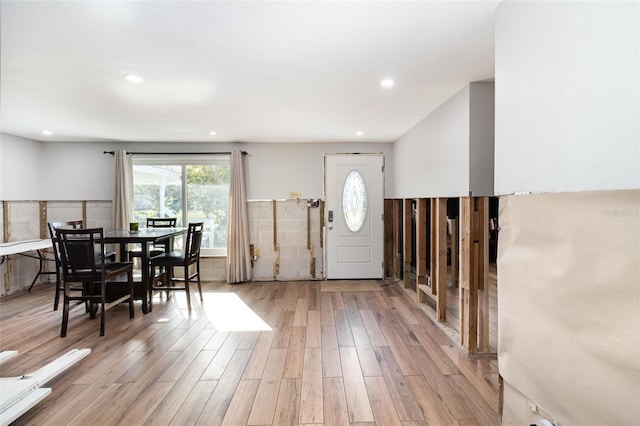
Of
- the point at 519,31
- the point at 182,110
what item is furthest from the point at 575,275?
the point at 182,110

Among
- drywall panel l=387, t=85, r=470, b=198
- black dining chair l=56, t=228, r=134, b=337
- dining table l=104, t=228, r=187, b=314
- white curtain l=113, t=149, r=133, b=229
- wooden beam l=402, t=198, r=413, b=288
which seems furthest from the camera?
white curtain l=113, t=149, r=133, b=229

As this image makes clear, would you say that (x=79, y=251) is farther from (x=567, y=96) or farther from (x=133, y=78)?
(x=567, y=96)

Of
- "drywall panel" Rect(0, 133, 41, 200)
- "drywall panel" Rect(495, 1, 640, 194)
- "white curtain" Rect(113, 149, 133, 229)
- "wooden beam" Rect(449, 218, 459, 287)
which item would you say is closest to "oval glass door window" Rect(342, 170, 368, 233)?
"wooden beam" Rect(449, 218, 459, 287)

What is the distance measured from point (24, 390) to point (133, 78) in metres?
2.33

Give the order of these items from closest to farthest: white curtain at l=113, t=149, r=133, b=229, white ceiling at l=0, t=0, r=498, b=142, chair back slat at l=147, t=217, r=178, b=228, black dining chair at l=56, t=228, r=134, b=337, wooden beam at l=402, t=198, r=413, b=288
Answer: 1. white ceiling at l=0, t=0, r=498, b=142
2. black dining chair at l=56, t=228, r=134, b=337
3. wooden beam at l=402, t=198, r=413, b=288
4. chair back slat at l=147, t=217, r=178, b=228
5. white curtain at l=113, t=149, r=133, b=229

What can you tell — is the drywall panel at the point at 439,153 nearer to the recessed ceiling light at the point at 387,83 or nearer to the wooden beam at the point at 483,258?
the wooden beam at the point at 483,258

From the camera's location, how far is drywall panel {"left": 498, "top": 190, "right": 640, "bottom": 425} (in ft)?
2.86

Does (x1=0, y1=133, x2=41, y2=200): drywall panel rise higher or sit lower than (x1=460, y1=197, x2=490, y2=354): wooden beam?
higher

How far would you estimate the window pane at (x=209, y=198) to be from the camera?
516cm

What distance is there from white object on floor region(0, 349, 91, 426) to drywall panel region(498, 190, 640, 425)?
8.87 feet

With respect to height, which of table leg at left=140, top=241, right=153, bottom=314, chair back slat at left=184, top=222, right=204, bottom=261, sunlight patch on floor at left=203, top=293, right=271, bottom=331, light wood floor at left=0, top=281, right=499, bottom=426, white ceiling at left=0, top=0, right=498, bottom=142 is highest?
white ceiling at left=0, top=0, right=498, bottom=142

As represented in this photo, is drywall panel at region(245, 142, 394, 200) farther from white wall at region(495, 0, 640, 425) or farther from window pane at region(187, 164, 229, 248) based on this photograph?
white wall at region(495, 0, 640, 425)

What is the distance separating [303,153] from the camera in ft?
16.8

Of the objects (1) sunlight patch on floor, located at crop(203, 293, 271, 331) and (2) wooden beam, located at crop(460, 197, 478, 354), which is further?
(1) sunlight patch on floor, located at crop(203, 293, 271, 331)
